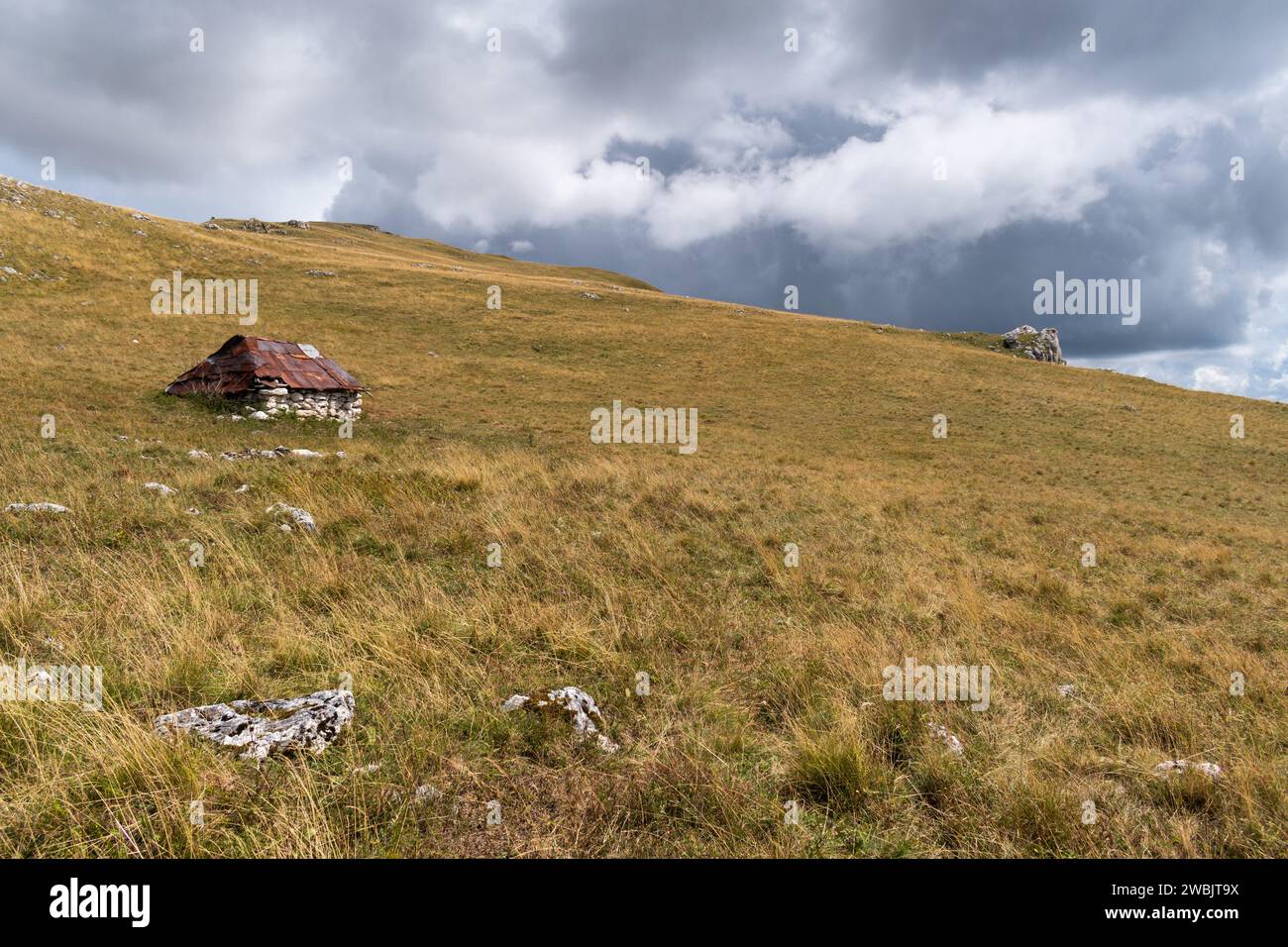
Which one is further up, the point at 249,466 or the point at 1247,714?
the point at 249,466

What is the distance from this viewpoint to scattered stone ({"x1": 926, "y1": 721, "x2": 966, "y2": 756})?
4.00m

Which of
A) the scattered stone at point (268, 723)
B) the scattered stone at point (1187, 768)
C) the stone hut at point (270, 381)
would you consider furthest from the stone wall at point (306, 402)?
the scattered stone at point (1187, 768)

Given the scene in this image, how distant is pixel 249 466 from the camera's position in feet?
35.9

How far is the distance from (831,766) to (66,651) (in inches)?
203

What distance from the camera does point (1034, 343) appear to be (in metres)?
65.2

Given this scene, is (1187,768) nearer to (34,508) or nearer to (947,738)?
(947,738)

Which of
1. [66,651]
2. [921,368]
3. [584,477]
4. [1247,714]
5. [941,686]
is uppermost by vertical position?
[921,368]

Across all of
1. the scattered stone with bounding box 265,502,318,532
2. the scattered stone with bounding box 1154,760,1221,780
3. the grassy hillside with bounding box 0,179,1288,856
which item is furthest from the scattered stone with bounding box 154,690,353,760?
the scattered stone with bounding box 1154,760,1221,780

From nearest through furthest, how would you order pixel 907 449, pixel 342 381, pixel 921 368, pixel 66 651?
1. pixel 66 651
2. pixel 342 381
3. pixel 907 449
4. pixel 921 368

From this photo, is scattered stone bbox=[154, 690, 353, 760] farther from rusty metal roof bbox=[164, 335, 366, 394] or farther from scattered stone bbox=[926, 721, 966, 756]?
rusty metal roof bbox=[164, 335, 366, 394]

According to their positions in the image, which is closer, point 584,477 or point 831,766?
point 831,766

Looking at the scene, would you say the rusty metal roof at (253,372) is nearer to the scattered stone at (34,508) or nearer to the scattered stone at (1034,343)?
the scattered stone at (34,508)
